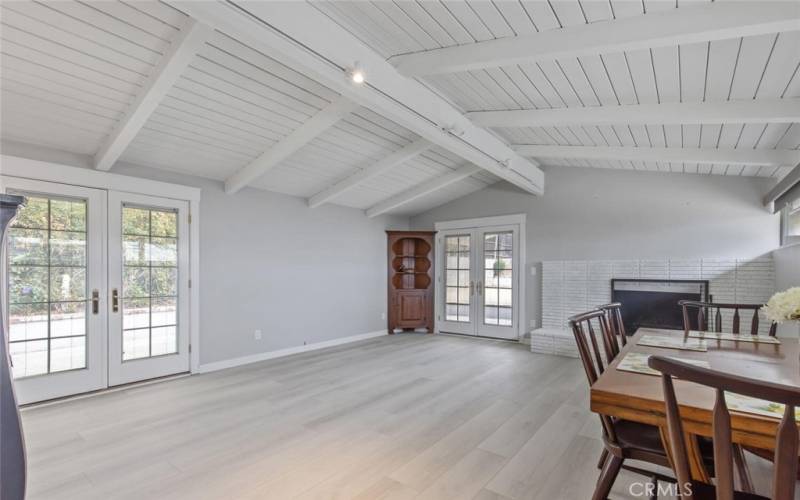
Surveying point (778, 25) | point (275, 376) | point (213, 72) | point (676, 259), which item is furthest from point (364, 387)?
point (676, 259)

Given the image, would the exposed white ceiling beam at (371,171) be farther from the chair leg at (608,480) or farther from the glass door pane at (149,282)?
the chair leg at (608,480)

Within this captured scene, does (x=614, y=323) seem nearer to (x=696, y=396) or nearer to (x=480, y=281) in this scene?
(x=696, y=396)

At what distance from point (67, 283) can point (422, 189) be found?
4482 mm

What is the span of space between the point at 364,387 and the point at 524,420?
Answer: 1605mm

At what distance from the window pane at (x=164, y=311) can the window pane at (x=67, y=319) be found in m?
0.62

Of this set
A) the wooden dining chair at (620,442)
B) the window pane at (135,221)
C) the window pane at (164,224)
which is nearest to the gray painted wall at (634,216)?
the wooden dining chair at (620,442)

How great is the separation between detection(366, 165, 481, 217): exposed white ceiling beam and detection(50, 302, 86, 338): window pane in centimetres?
417

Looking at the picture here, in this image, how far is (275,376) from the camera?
4586mm

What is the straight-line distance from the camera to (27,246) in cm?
365

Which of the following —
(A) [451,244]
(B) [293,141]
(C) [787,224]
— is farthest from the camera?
(A) [451,244]

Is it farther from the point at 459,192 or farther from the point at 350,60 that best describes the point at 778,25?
the point at 459,192

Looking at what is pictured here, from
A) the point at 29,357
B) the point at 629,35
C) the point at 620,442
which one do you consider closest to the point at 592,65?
the point at 629,35

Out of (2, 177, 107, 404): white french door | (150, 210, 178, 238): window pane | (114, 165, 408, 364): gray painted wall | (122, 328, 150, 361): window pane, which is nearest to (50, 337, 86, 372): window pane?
(2, 177, 107, 404): white french door

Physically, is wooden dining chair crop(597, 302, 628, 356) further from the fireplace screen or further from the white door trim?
the white door trim
